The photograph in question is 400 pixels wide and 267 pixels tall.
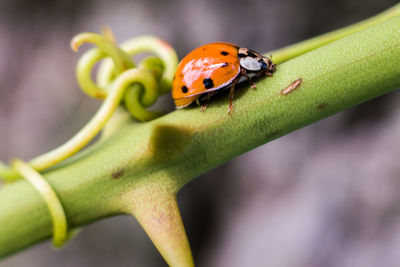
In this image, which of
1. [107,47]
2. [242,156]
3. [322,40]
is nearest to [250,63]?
[322,40]

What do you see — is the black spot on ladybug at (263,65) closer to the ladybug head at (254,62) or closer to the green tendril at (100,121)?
the ladybug head at (254,62)

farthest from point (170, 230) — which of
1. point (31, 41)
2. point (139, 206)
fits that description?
point (31, 41)

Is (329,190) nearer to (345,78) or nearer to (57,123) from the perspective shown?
(345,78)

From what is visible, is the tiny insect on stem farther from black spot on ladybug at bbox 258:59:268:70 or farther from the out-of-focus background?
the out-of-focus background

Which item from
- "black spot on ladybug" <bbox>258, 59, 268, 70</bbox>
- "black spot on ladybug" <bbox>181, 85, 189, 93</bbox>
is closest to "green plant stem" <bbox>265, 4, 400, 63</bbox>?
"black spot on ladybug" <bbox>258, 59, 268, 70</bbox>

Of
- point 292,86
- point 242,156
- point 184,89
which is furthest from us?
point 242,156

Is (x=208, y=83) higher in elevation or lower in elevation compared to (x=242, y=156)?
higher

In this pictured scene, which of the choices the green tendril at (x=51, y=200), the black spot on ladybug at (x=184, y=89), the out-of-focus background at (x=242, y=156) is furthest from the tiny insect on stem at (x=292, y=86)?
the out-of-focus background at (x=242, y=156)

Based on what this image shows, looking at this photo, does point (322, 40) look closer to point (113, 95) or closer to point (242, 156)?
point (113, 95)

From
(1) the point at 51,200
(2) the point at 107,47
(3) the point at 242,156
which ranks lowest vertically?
(3) the point at 242,156
